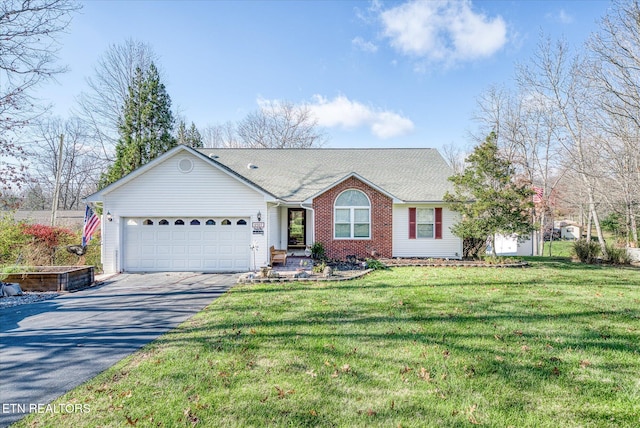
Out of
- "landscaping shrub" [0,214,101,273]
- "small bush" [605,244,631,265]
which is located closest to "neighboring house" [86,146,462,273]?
"landscaping shrub" [0,214,101,273]

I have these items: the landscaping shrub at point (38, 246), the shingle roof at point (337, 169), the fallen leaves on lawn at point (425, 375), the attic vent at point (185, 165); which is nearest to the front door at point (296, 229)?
the shingle roof at point (337, 169)

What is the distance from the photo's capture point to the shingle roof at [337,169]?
15.9m

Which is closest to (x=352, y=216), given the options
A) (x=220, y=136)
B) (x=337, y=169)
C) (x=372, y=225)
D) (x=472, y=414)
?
(x=372, y=225)

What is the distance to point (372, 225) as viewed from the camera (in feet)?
48.9

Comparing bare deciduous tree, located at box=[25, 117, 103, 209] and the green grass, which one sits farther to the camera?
bare deciduous tree, located at box=[25, 117, 103, 209]

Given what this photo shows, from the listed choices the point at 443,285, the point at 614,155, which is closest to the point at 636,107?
the point at 614,155

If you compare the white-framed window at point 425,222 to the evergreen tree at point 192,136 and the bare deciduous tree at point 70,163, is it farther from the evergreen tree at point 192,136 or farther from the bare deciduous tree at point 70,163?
the bare deciduous tree at point 70,163

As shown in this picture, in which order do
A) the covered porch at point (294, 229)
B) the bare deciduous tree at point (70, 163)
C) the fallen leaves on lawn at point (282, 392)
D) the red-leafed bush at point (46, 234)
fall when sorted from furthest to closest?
the bare deciduous tree at point (70, 163), the covered porch at point (294, 229), the red-leafed bush at point (46, 234), the fallen leaves on lawn at point (282, 392)

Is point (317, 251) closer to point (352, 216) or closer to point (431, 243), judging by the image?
point (352, 216)

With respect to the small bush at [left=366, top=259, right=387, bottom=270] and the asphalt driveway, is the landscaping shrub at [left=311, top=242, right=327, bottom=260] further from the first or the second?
the asphalt driveway

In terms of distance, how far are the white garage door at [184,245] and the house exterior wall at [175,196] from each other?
361 mm

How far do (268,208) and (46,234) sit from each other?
33.6 feet

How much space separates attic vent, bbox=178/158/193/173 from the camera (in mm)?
12867

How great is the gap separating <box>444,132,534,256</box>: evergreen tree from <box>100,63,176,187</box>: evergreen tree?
18.4 m
